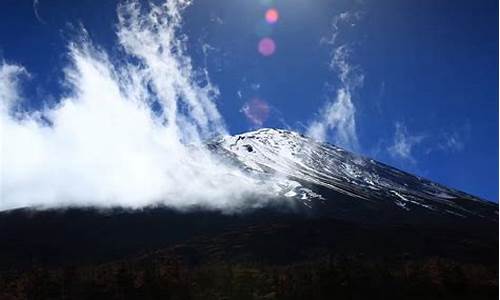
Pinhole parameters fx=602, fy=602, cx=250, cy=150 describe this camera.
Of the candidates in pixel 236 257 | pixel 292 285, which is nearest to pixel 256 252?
pixel 236 257

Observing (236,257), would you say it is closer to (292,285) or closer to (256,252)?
(256,252)

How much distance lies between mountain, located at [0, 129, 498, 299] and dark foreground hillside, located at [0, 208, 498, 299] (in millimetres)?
173

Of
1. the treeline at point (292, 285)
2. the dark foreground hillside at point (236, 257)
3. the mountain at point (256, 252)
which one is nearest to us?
the treeline at point (292, 285)

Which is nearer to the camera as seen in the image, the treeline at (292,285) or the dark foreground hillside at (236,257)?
the treeline at (292,285)

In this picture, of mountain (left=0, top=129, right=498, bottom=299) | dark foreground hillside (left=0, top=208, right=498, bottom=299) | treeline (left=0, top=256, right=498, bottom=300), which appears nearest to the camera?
treeline (left=0, top=256, right=498, bottom=300)

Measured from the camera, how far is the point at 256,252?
125312mm

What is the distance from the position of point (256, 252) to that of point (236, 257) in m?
7.49

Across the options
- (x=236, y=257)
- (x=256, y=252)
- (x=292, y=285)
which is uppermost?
(x=256, y=252)

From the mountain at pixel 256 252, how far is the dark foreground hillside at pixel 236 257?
0.17 m

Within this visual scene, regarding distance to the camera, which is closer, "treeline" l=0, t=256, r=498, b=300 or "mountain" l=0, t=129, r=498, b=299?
"treeline" l=0, t=256, r=498, b=300

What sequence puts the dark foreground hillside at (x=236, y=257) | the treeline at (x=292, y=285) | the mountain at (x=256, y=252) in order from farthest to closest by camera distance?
1. the mountain at (x=256, y=252)
2. the dark foreground hillside at (x=236, y=257)
3. the treeline at (x=292, y=285)

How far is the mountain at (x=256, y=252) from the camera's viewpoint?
168 feet

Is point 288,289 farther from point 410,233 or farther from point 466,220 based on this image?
point 466,220

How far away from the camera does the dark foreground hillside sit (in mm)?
50969
